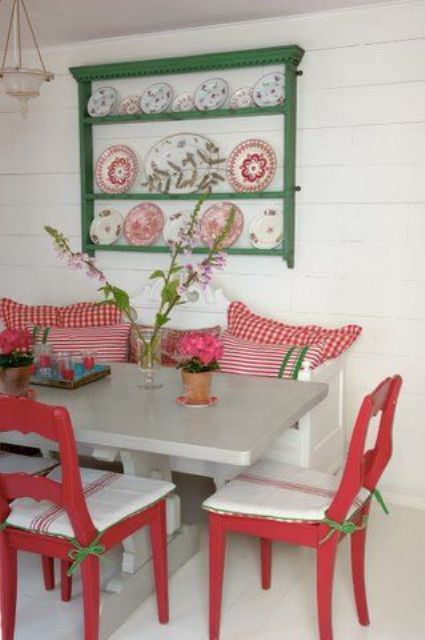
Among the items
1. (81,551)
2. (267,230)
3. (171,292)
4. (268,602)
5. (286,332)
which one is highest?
(267,230)

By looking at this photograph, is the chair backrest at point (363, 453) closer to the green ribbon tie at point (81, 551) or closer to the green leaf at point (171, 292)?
the green ribbon tie at point (81, 551)

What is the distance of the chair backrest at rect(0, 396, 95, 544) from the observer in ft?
6.23

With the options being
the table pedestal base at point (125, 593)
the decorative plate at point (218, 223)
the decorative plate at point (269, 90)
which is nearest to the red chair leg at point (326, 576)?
the table pedestal base at point (125, 593)

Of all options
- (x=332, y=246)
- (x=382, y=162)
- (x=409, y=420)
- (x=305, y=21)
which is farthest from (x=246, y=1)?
(x=409, y=420)

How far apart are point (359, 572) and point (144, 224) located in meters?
2.08

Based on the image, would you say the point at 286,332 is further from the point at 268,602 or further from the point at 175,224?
the point at 268,602

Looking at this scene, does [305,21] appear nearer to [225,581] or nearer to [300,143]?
[300,143]

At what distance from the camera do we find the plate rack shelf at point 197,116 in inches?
130

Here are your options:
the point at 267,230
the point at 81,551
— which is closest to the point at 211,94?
the point at 267,230

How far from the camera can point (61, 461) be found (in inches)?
76.2

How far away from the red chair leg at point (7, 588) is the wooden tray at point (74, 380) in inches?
25.9

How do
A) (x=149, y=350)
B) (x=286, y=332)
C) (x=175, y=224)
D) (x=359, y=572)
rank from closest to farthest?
(x=359, y=572) → (x=149, y=350) → (x=286, y=332) → (x=175, y=224)

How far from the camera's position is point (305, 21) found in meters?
3.31

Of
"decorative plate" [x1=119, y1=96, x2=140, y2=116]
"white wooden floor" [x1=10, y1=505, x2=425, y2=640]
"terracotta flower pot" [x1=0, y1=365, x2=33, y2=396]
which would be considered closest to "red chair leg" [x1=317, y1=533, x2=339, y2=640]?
"white wooden floor" [x1=10, y1=505, x2=425, y2=640]
